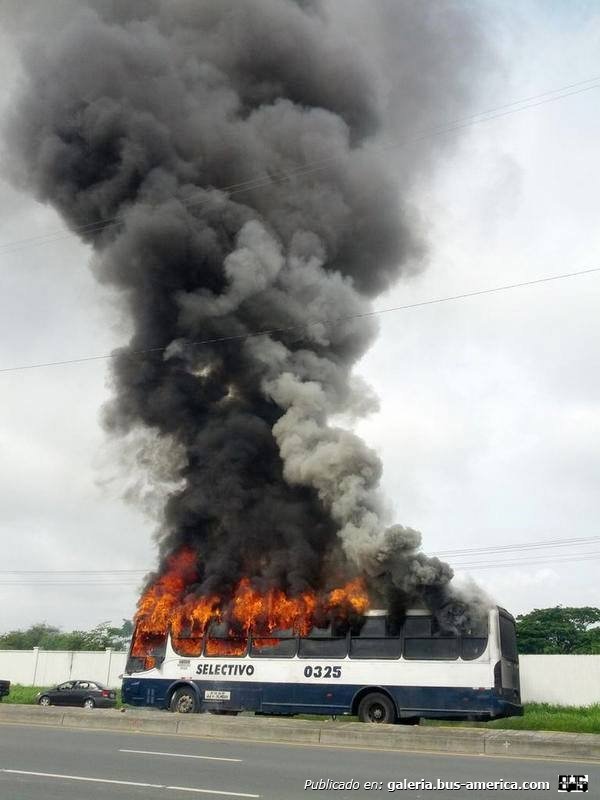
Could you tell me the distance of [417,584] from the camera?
640 inches

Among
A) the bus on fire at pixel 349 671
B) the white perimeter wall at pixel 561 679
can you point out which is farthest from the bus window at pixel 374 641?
the white perimeter wall at pixel 561 679

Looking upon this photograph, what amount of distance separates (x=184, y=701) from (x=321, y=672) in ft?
12.1

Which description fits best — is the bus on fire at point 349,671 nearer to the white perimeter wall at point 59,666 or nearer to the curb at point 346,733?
the curb at point 346,733

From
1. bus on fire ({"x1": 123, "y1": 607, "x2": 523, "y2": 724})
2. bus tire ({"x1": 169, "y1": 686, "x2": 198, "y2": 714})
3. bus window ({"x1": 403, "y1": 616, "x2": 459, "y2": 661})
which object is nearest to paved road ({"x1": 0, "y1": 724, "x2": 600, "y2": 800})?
bus on fire ({"x1": 123, "y1": 607, "x2": 523, "y2": 724})

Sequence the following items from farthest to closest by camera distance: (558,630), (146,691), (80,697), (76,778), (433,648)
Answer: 1. (558,630)
2. (80,697)
3. (146,691)
4. (433,648)
5. (76,778)

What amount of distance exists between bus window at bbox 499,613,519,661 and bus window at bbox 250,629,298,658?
458 centimetres

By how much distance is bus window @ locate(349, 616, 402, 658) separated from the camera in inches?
633

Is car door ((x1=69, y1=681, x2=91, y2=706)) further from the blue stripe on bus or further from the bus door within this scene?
the bus door

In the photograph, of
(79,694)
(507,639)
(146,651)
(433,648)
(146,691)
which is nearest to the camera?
(433,648)

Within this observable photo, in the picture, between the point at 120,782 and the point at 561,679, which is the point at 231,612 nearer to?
the point at 120,782

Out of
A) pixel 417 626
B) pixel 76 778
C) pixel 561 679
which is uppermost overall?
pixel 417 626

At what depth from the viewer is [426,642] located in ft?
51.8

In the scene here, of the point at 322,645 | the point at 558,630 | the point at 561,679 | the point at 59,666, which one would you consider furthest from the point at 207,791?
the point at 558,630

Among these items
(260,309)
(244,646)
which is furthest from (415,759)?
(260,309)
